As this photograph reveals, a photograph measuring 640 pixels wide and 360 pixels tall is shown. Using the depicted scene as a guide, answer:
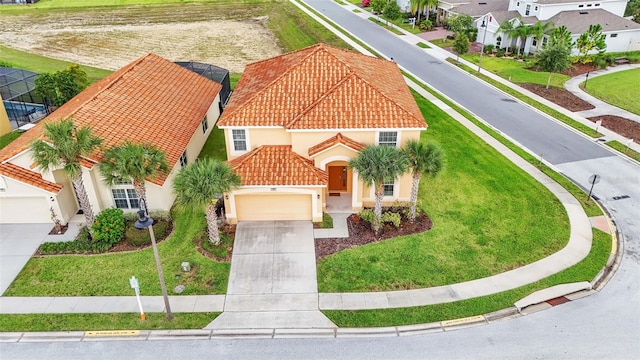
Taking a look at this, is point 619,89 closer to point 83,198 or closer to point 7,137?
point 83,198

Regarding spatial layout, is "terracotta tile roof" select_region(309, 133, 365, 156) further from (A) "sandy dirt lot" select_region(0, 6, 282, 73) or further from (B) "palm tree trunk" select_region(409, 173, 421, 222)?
(A) "sandy dirt lot" select_region(0, 6, 282, 73)

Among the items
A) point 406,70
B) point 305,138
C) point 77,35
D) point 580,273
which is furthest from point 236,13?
point 580,273

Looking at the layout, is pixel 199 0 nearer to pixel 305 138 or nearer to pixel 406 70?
pixel 406 70

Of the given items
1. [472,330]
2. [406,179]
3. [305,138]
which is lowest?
[472,330]

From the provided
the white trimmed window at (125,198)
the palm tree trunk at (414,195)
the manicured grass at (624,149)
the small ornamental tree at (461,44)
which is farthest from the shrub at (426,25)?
the white trimmed window at (125,198)

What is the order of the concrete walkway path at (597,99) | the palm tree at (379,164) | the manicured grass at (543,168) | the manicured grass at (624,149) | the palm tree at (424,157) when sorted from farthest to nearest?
the concrete walkway path at (597,99)
the manicured grass at (624,149)
the manicured grass at (543,168)
the palm tree at (424,157)
the palm tree at (379,164)

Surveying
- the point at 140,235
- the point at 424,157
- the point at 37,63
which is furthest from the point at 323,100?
the point at 37,63

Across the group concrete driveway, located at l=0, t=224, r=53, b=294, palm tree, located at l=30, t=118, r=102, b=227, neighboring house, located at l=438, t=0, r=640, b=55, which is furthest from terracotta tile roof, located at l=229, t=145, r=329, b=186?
neighboring house, located at l=438, t=0, r=640, b=55

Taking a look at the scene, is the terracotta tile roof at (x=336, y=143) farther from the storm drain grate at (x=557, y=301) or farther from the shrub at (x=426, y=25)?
the shrub at (x=426, y=25)
